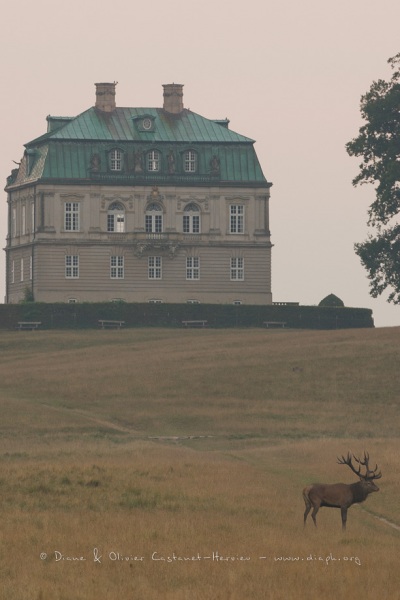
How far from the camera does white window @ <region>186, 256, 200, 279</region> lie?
13662 centimetres

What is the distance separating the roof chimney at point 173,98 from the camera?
141 meters

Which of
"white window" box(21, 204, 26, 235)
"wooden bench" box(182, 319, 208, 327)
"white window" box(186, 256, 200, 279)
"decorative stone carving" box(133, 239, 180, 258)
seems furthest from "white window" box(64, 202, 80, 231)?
"wooden bench" box(182, 319, 208, 327)

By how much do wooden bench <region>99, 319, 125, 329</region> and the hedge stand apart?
1.35ft

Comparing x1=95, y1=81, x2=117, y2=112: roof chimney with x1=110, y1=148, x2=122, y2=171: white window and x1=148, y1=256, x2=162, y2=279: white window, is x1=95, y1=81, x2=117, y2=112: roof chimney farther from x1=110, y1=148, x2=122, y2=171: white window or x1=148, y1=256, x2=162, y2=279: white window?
x1=148, y1=256, x2=162, y2=279: white window

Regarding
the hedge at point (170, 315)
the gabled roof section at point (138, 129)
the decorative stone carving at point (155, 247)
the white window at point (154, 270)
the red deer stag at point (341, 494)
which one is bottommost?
the red deer stag at point (341, 494)

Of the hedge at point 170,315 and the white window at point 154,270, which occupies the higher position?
the white window at point 154,270

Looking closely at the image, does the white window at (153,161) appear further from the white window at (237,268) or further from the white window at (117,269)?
the white window at (237,268)

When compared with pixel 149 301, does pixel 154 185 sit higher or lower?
higher

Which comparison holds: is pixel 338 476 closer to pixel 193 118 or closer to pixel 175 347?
pixel 175 347

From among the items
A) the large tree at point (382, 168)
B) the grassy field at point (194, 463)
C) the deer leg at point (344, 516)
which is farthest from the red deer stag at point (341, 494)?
the large tree at point (382, 168)

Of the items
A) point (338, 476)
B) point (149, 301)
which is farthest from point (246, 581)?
point (149, 301)

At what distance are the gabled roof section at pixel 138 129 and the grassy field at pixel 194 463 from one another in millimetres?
27844

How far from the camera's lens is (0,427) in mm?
69188

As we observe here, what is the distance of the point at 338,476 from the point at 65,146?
3614 inches
